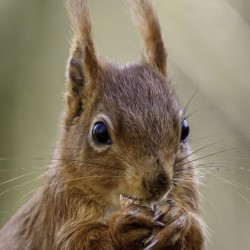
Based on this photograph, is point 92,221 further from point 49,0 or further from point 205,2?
point 49,0

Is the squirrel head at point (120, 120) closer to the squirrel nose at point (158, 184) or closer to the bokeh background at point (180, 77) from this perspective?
the squirrel nose at point (158, 184)

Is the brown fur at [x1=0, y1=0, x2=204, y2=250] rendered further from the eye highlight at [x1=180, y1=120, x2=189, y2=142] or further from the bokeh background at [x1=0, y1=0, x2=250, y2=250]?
the bokeh background at [x1=0, y1=0, x2=250, y2=250]

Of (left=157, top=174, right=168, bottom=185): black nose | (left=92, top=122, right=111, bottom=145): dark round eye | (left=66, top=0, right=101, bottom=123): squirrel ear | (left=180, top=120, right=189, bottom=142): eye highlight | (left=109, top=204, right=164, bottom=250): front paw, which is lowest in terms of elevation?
(left=109, top=204, right=164, bottom=250): front paw

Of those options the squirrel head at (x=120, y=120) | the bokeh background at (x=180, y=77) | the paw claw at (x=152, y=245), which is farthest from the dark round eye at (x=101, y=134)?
the bokeh background at (x=180, y=77)

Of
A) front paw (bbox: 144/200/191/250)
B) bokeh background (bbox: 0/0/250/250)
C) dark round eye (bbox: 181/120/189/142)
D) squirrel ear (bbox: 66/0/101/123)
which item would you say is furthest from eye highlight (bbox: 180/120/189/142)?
bokeh background (bbox: 0/0/250/250)

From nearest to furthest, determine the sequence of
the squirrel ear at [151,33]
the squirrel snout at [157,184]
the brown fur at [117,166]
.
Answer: the squirrel snout at [157,184] → the brown fur at [117,166] → the squirrel ear at [151,33]

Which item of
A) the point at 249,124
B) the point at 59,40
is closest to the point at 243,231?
the point at 249,124
